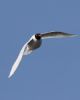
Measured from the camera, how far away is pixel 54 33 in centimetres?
820

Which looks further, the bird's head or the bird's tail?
the bird's head

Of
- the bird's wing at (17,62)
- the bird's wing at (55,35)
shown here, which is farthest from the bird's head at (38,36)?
the bird's wing at (17,62)

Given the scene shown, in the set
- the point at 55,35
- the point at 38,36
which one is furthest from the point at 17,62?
the point at 55,35

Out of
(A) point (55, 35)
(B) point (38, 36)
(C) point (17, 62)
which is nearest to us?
(C) point (17, 62)

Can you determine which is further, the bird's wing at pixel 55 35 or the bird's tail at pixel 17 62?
the bird's wing at pixel 55 35

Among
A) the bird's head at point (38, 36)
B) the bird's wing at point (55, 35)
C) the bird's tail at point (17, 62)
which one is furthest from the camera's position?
the bird's wing at point (55, 35)

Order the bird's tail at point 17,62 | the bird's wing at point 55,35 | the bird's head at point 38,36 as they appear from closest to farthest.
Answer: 1. the bird's tail at point 17,62
2. the bird's head at point 38,36
3. the bird's wing at point 55,35

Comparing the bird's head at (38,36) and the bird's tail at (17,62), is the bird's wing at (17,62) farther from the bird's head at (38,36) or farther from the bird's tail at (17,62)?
the bird's head at (38,36)

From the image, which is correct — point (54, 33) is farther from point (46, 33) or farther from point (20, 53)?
point (20, 53)

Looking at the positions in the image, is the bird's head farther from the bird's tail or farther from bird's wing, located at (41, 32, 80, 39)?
the bird's tail

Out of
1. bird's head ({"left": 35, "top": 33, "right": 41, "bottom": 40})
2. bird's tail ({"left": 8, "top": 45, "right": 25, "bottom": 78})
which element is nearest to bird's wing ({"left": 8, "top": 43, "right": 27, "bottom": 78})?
bird's tail ({"left": 8, "top": 45, "right": 25, "bottom": 78})

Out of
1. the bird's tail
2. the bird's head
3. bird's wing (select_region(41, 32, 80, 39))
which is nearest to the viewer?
the bird's tail

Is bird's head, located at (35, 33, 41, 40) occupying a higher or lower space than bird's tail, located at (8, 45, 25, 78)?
higher

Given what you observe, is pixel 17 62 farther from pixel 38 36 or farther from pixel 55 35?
pixel 55 35
